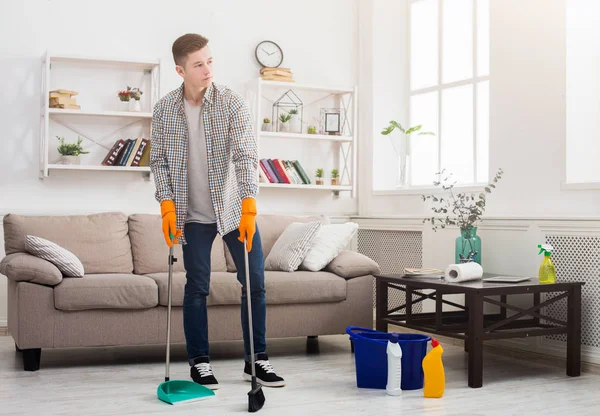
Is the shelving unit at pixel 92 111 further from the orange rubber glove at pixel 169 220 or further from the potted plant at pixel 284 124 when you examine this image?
the orange rubber glove at pixel 169 220

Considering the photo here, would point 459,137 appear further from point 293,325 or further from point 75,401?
point 75,401

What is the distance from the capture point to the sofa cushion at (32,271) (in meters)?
3.69

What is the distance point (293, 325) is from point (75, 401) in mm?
1452

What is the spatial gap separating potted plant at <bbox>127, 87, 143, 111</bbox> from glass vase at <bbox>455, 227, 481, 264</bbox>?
2225mm

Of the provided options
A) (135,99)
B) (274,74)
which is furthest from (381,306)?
(135,99)

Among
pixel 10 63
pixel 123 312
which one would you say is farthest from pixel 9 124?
pixel 123 312

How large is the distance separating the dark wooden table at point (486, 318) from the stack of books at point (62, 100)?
225 centimetres

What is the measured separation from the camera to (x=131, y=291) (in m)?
3.85

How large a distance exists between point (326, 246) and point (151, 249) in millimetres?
1036

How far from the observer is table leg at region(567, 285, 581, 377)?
375 centimetres

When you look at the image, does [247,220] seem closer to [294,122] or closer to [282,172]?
[282,172]

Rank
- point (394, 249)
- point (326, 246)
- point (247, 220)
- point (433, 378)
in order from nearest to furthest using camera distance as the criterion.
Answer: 1. point (247, 220)
2. point (433, 378)
3. point (326, 246)
4. point (394, 249)

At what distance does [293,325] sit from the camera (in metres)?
4.24

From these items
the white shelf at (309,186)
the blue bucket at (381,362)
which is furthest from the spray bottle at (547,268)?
the white shelf at (309,186)
